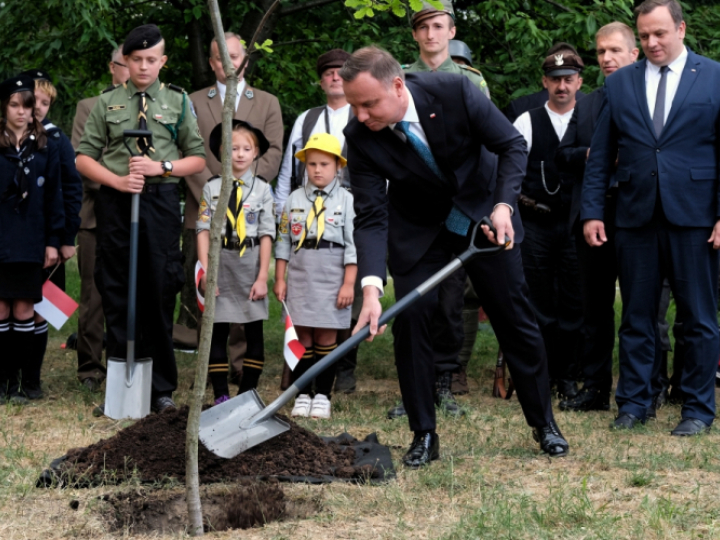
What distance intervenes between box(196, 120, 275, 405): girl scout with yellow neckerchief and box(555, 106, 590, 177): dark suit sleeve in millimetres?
1972

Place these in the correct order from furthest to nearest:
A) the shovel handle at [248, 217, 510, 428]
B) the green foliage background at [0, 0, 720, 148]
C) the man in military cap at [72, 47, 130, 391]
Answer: the green foliage background at [0, 0, 720, 148] < the man in military cap at [72, 47, 130, 391] < the shovel handle at [248, 217, 510, 428]

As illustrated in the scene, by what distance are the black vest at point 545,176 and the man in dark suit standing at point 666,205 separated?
1.01 metres

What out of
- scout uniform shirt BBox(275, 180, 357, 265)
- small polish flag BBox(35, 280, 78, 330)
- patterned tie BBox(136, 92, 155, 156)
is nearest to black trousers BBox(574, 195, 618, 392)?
scout uniform shirt BBox(275, 180, 357, 265)

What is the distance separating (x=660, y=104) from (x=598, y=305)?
4.57ft

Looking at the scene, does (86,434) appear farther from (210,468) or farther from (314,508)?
(314,508)

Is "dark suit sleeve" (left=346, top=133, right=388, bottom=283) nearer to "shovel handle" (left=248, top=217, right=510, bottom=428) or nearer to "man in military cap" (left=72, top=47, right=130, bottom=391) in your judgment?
"shovel handle" (left=248, top=217, right=510, bottom=428)

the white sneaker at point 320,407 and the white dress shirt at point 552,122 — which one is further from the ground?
the white dress shirt at point 552,122

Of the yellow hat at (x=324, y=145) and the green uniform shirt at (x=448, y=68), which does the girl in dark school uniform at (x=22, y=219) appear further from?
the green uniform shirt at (x=448, y=68)

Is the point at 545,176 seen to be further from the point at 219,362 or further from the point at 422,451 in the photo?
the point at 422,451

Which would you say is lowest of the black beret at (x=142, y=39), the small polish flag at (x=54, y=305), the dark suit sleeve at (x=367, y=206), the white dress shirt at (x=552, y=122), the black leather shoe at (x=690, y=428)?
the black leather shoe at (x=690, y=428)

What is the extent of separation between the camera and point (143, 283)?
6383mm

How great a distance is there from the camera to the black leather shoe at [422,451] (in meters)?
4.77

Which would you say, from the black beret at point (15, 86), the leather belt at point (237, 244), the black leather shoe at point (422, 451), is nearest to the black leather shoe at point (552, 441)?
the black leather shoe at point (422, 451)

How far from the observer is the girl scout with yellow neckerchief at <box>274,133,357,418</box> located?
6.58 metres
